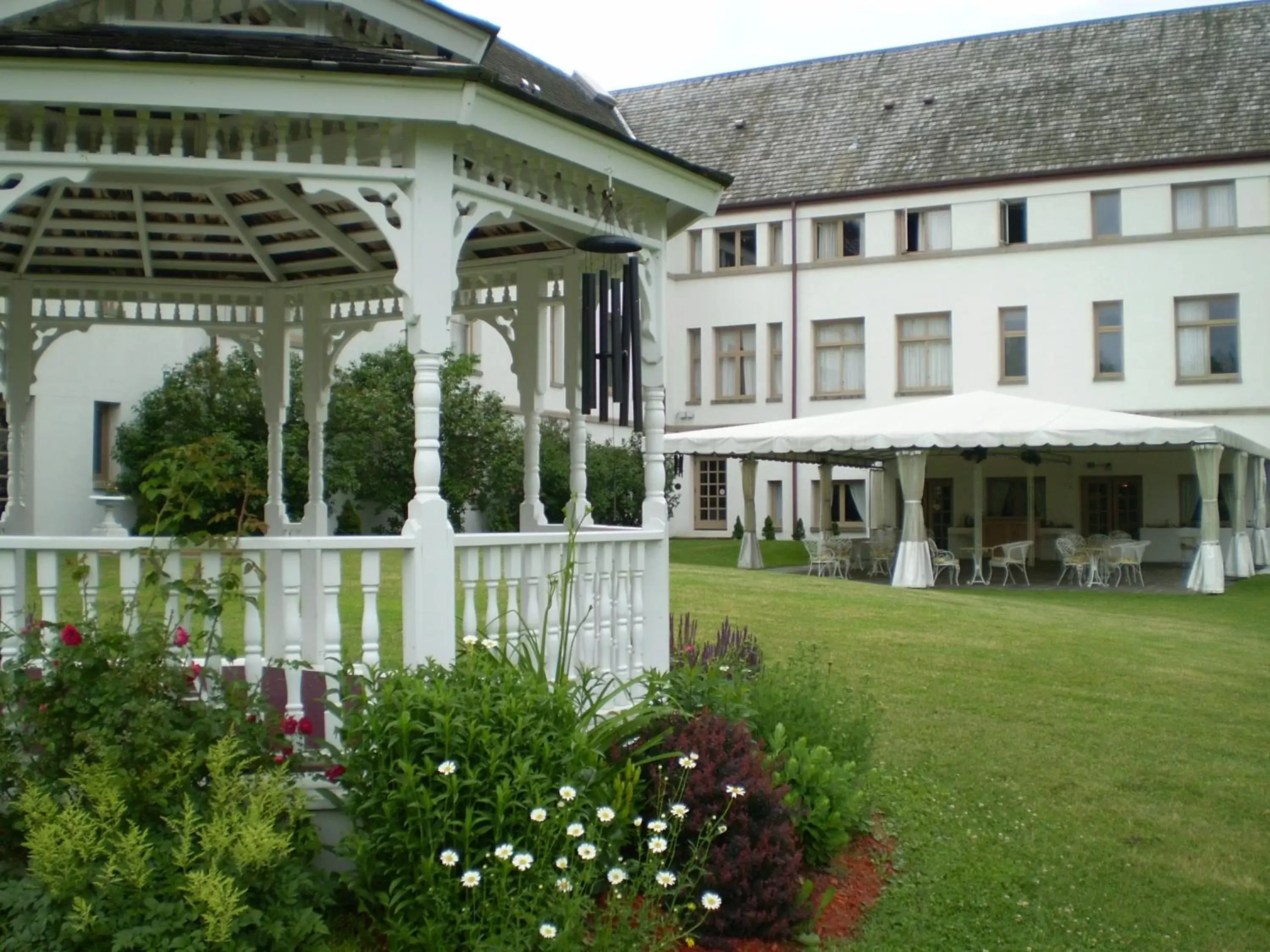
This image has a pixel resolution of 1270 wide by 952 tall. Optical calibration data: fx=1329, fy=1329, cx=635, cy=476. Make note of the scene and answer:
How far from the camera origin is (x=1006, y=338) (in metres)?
33.5

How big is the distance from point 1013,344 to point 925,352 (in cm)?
226

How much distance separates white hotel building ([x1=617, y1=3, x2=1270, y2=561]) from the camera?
102ft

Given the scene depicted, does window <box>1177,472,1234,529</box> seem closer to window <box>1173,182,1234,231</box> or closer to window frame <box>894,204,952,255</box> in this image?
window <box>1173,182,1234,231</box>

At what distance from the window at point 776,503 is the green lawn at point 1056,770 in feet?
66.9

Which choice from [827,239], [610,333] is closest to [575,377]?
[610,333]

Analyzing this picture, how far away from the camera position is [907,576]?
2211 centimetres

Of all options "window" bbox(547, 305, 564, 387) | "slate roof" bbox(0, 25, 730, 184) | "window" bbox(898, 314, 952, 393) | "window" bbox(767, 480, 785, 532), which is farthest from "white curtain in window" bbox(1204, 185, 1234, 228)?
"slate roof" bbox(0, 25, 730, 184)

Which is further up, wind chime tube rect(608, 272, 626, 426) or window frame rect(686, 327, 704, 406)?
window frame rect(686, 327, 704, 406)

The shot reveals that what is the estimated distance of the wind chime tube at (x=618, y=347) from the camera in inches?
275

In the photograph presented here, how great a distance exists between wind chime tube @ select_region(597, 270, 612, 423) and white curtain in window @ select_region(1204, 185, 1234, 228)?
1108 inches

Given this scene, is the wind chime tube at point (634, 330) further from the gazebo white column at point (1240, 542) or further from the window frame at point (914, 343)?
the window frame at point (914, 343)

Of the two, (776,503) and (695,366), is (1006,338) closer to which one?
(776,503)

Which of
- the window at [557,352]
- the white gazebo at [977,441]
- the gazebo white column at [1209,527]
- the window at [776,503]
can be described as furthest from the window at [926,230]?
the gazebo white column at [1209,527]

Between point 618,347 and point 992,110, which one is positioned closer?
point 618,347
